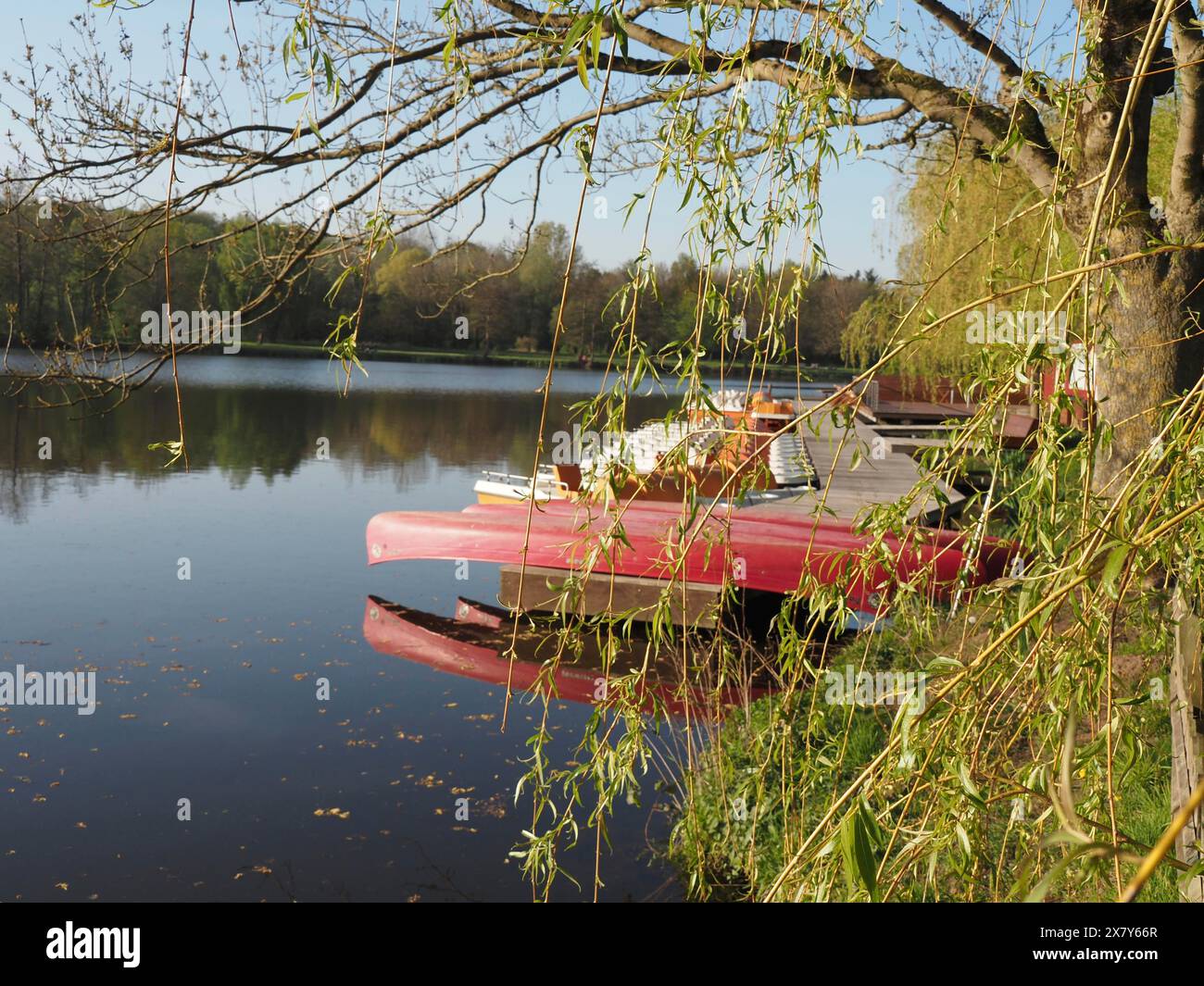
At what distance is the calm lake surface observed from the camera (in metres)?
4.97

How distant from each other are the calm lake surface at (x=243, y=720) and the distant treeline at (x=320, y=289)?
1.34 m

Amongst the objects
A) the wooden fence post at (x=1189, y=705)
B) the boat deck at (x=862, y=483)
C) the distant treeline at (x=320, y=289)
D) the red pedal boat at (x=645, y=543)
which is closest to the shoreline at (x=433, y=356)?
the distant treeline at (x=320, y=289)

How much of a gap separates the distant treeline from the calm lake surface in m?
1.34

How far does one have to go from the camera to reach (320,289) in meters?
39.3

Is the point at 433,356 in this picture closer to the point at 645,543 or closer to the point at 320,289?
the point at 320,289

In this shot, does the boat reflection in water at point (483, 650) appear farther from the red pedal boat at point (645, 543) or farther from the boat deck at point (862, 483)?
the boat deck at point (862, 483)

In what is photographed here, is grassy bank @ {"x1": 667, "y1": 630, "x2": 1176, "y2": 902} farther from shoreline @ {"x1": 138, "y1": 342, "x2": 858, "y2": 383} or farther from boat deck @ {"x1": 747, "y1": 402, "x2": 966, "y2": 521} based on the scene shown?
shoreline @ {"x1": 138, "y1": 342, "x2": 858, "y2": 383}

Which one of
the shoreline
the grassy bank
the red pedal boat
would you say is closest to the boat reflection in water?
the red pedal boat

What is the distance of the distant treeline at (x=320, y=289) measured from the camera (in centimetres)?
300

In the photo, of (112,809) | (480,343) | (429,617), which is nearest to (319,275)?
(480,343)

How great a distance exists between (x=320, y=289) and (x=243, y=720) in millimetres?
34559

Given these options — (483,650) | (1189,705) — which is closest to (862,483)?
(483,650)

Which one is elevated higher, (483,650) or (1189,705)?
(1189,705)

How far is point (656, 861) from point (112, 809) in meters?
2.76
